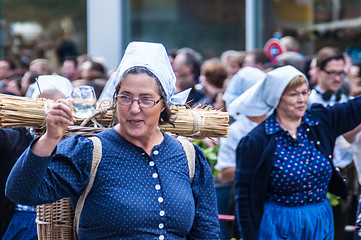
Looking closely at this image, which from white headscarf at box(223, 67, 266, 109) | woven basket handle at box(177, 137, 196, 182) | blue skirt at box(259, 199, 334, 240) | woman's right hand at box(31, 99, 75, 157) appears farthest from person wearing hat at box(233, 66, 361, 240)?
woman's right hand at box(31, 99, 75, 157)

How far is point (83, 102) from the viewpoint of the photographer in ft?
12.1

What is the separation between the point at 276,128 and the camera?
15.3 feet

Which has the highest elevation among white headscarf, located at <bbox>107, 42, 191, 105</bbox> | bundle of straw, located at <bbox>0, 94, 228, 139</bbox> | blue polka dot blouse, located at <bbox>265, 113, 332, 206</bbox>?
white headscarf, located at <bbox>107, 42, 191, 105</bbox>

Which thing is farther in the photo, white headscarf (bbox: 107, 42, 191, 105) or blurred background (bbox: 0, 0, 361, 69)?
blurred background (bbox: 0, 0, 361, 69)

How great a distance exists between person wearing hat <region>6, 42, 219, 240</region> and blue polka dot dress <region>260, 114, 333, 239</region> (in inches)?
52.4

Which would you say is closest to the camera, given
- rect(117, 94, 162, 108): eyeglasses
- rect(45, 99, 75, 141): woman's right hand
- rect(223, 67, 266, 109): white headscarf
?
rect(45, 99, 75, 141): woman's right hand

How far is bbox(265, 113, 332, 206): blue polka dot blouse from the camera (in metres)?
4.51

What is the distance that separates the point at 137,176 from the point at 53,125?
22.4 inches

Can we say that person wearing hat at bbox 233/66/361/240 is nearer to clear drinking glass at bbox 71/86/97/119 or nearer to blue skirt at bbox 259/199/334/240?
blue skirt at bbox 259/199/334/240

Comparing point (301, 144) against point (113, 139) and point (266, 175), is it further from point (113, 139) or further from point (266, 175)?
point (113, 139)

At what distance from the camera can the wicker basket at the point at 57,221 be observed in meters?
3.22

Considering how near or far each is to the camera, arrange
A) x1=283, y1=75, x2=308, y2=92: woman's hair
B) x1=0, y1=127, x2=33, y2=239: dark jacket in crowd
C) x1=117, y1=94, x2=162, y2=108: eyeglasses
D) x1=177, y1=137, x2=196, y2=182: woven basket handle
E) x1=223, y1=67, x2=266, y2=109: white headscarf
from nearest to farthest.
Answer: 1. x1=117, y1=94, x2=162, y2=108: eyeglasses
2. x1=177, y1=137, x2=196, y2=182: woven basket handle
3. x1=0, y1=127, x2=33, y2=239: dark jacket in crowd
4. x1=283, y1=75, x2=308, y2=92: woman's hair
5. x1=223, y1=67, x2=266, y2=109: white headscarf

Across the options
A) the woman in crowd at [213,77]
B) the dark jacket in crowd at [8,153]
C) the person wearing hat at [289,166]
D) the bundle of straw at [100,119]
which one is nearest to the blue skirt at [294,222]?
the person wearing hat at [289,166]

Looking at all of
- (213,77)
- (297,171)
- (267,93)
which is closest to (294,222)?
(297,171)
